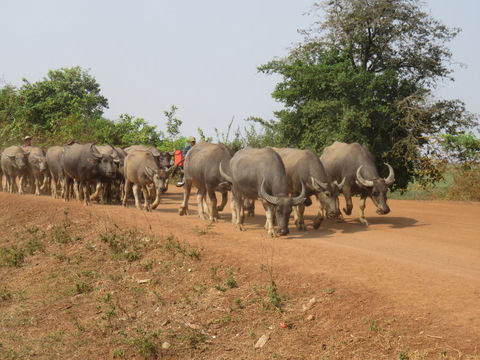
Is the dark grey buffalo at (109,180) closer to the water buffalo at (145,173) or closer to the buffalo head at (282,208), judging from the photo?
the water buffalo at (145,173)

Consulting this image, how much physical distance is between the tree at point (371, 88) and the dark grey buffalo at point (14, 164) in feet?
36.8

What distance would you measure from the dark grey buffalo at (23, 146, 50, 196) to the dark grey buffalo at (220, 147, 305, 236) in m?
9.62

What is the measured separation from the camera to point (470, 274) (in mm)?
9344

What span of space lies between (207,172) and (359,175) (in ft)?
12.5

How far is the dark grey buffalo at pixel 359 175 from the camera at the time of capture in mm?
15109

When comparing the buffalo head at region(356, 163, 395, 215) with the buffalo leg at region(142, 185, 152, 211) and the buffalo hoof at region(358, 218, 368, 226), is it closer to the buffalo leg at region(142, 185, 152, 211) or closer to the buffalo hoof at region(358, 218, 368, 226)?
the buffalo hoof at region(358, 218, 368, 226)

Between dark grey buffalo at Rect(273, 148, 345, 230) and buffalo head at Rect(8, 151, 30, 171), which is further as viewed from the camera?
buffalo head at Rect(8, 151, 30, 171)

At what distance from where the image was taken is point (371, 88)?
25.0 meters

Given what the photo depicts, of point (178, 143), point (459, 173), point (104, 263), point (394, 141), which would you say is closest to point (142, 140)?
point (178, 143)

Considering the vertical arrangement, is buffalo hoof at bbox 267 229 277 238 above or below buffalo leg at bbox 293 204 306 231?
below

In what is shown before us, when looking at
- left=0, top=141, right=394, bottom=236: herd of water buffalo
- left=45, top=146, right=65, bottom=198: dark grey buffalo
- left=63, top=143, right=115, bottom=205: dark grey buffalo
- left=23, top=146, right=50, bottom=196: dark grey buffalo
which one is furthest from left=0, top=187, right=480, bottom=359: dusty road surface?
left=23, top=146, right=50, bottom=196: dark grey buffalo

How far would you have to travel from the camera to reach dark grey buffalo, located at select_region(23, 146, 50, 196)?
21.5m

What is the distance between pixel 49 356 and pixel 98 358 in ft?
2.62

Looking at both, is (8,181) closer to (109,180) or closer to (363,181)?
(109,180)
